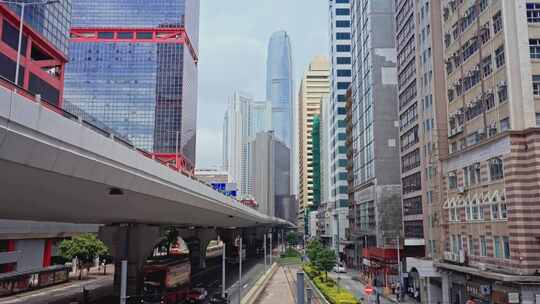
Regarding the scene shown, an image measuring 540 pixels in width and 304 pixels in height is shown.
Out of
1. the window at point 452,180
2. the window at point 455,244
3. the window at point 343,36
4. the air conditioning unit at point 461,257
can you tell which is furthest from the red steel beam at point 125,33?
the air conditioning unit at point 461,257

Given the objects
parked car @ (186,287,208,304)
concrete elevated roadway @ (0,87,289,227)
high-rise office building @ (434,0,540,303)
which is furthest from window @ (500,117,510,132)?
parked car @ (186,287,208,304)

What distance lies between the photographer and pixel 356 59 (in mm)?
86750

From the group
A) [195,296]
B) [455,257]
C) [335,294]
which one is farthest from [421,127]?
[195,296]

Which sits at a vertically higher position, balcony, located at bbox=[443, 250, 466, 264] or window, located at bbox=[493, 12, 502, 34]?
window, located at bbox=[493, 12, 502, 34]

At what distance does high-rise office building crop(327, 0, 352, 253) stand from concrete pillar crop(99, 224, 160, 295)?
196 ft

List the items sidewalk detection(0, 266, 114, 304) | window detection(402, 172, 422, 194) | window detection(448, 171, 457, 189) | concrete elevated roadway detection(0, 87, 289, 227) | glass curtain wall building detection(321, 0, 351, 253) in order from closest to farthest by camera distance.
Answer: concrete elevated roadway detection(0, 87, 289, 227), window detection(448, 171, 457, 189), sidewalk detection(0, 266, 114, 304), window detection(402, 172, 422, 194), glass curtain wall building detection(321, 0, 351, 253)

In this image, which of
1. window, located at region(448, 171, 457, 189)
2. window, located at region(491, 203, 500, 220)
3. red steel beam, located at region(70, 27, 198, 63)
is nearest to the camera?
window, located at region(491, 203, 500, 220)

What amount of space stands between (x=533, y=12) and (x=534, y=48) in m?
2.35

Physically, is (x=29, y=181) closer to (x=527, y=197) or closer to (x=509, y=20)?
(x=527, y=197)

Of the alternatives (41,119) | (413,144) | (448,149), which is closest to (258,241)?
(413,144)

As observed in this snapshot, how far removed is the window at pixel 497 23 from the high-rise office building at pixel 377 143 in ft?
110

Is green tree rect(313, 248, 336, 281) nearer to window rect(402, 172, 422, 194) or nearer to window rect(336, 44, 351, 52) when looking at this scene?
window rect(402, 172, 422, 194)

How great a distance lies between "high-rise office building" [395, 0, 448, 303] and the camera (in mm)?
43281

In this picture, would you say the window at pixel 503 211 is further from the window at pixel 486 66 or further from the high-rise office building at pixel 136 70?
the high-rise office building at pixel 136 70
